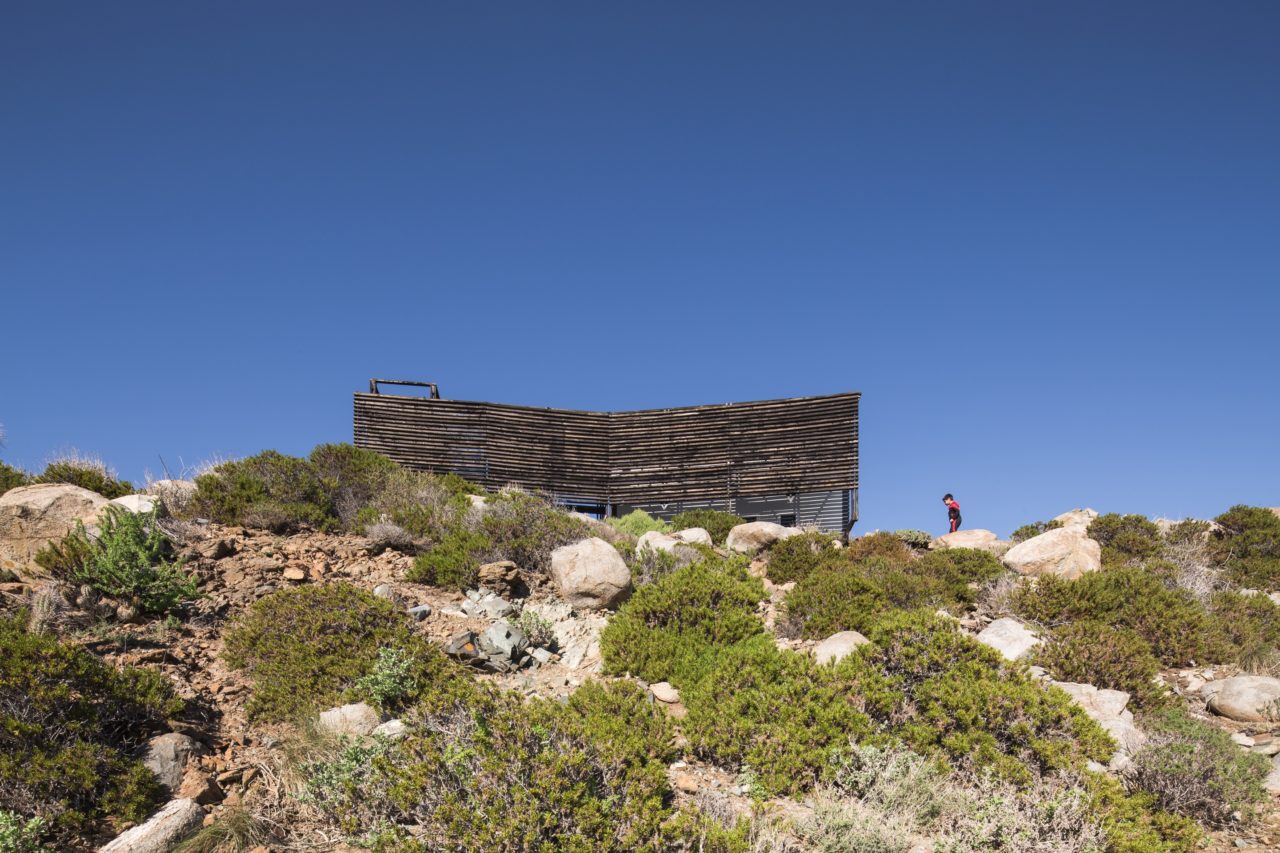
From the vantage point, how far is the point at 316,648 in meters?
7.55

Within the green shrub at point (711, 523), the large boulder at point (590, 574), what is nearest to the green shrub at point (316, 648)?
the large boulder at point (590, 574)

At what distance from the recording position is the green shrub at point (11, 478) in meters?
12.2

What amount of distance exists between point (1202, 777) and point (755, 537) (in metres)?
9.77

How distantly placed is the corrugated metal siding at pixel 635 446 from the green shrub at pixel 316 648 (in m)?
16.1

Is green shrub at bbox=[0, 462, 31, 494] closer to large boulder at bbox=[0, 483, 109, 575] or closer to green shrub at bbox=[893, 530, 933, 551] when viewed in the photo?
large boulder at bbox=[0, 483, 109, 575]

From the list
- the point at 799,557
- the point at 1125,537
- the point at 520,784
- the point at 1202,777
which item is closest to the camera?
the point at 520,784

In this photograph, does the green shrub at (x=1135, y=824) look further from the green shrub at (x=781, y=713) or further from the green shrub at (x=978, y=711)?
the green shrub at (x=781, y=713)

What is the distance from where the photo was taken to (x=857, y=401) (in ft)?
80.5

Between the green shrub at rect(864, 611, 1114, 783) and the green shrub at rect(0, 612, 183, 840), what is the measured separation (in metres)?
6.23

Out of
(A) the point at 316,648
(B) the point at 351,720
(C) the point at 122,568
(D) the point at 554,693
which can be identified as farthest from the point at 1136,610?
(C) the point at 122,568

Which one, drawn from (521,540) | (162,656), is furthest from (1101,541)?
(162,656)

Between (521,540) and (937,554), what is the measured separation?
26.5ft

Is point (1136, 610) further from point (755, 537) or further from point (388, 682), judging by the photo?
point (388, 682)

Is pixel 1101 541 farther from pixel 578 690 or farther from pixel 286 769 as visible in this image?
pixel 286 769
